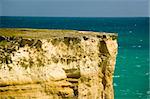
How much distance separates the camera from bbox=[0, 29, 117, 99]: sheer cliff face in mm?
11266

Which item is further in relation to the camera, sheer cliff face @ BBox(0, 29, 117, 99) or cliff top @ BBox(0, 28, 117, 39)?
cliff top @ BBox(0, 28, 117, 39)

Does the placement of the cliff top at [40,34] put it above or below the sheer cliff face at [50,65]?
above

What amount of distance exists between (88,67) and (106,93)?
1536mm

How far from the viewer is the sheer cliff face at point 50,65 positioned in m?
11.3

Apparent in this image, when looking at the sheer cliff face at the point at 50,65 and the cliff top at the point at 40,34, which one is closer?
the sheer cliff face at the point at 50,65

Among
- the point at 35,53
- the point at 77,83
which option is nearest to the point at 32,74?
the point at 35,53

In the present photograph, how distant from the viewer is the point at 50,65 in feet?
38.4

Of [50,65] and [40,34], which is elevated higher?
[40,34]

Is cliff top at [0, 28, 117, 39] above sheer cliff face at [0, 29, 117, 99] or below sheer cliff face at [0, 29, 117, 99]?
above

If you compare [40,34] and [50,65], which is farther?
[40,34]

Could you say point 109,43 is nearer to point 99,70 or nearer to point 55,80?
point 99,70

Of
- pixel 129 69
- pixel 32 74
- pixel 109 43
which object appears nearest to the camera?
pixel 32 74

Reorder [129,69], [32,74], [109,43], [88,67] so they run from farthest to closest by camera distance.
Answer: [129,69]
[109,43]
[88,67]
[32,74]

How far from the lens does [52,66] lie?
11742mm
